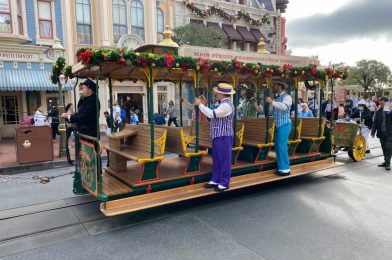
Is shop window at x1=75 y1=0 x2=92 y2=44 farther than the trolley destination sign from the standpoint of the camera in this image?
Yes

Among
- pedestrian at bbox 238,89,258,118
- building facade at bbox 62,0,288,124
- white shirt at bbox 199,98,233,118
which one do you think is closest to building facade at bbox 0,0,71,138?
building facade at bbox 62,0,288,124

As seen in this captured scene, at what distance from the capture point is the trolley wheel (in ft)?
26.7

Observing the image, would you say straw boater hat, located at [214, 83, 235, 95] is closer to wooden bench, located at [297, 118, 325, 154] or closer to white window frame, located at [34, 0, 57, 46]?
wooden bench, located at [297, 118, 325, 154]

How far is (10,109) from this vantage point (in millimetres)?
14719

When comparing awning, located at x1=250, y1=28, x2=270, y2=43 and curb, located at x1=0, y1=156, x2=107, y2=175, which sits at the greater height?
awning, located at x1=250, y1=28, x2=270, y2=43

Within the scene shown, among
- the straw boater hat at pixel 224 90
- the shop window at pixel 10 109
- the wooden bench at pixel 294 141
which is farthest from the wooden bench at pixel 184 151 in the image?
the shop window at pixel 10 109

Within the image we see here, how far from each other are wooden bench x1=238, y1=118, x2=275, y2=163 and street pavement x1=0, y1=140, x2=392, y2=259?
674mm

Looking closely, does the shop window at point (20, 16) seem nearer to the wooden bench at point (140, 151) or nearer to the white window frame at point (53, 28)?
the white window frame at point (53, 28)

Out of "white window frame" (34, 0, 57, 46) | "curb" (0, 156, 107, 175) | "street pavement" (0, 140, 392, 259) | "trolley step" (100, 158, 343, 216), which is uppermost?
"white window frame" (34, 0, 57, 46)

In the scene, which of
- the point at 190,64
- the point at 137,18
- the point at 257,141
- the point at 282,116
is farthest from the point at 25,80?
the point at 282,116

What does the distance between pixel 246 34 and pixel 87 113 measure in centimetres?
2097

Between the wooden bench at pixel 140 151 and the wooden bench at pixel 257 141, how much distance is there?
204 cm

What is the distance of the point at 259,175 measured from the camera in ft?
18.8

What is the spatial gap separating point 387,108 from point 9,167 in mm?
9898
